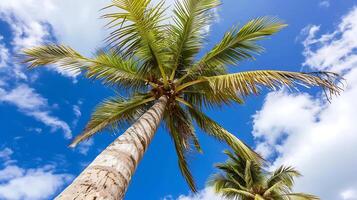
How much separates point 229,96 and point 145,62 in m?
Result: 2.28

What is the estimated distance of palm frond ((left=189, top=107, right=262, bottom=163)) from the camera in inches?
344

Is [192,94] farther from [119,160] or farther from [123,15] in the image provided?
[119,160]

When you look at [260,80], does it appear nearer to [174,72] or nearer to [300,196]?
[174,72]

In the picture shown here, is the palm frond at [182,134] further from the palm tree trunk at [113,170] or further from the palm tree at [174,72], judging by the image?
the palm tree trunk at [113,170]

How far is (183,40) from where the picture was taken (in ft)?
29.2

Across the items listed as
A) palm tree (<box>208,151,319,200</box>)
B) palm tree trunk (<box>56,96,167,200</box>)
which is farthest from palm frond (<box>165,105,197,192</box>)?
palm tree (<box>208,151,319,200</box>)

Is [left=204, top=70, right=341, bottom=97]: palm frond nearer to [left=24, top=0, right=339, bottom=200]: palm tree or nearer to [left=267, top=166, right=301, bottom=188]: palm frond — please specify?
→ [left=24, top=0, right=339, bottom=200]: palm tree

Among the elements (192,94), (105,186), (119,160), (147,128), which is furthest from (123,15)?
(105,186)

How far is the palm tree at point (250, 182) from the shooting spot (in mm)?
20500

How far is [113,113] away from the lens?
9.12 m

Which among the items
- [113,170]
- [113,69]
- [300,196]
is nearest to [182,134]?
[113,69]

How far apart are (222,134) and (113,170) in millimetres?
5705

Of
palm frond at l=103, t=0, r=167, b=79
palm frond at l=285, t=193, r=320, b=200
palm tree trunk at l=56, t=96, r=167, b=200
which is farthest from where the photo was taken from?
palm frond at l=285, t=193, r=320, b=200

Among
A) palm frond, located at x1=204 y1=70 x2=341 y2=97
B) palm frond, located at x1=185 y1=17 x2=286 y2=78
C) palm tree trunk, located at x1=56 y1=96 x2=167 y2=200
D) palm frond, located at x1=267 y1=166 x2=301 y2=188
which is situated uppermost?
palm frond, located at x1=267 y1=166 x2=301 y2=188
